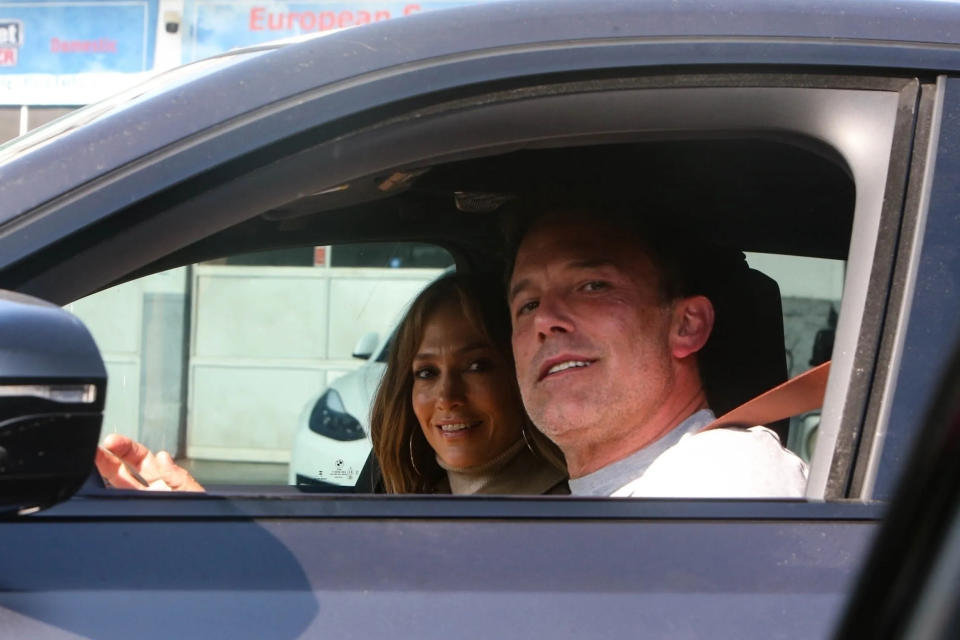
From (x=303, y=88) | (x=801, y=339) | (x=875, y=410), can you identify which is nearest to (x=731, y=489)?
(x=875, y=410)

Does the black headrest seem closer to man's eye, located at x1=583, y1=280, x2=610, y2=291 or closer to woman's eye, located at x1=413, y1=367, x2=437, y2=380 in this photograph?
man's eye, located at x1=583, y1=280, x2=610, y2=291

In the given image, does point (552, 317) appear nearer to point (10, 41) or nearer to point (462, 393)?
point (462, 393)

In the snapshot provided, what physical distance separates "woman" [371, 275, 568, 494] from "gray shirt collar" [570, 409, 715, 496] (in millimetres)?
466

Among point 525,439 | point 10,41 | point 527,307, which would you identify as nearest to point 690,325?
point 527,307

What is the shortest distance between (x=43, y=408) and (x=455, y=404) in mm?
1716

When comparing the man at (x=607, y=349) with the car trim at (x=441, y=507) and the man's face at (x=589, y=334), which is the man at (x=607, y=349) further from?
the car trim at (x=441, y=507)

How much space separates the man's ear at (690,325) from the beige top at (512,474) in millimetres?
423

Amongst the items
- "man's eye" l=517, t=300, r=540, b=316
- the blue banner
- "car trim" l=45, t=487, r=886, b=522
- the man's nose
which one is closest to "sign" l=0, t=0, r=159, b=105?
the blue banner

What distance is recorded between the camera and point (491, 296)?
2.76m

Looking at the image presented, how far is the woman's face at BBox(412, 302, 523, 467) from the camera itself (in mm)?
2656

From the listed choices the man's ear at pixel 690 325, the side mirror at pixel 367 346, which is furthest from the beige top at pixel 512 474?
the side mirror at pixel 367 346

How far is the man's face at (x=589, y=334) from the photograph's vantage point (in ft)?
6.78

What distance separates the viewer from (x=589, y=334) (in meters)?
2.11

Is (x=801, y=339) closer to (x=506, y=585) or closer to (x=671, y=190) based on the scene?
(x=671, y=190)
